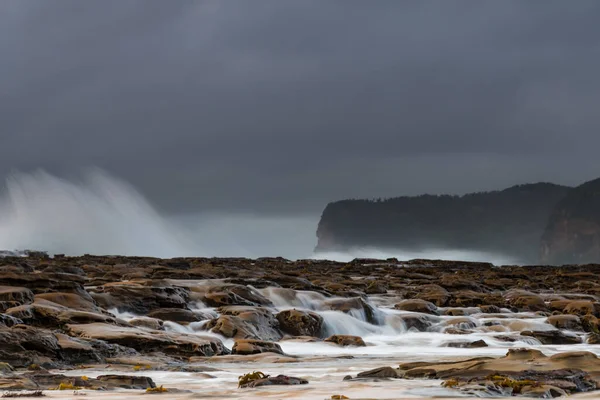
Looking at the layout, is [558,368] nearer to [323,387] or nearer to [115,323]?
[323,387]

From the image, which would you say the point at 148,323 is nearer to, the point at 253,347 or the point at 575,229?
the point at 253,347

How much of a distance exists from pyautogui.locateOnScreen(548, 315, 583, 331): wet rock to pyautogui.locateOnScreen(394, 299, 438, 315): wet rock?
13.7 feet

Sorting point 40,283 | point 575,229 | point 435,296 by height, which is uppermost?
point 575,229

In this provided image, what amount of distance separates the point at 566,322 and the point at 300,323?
9.62m

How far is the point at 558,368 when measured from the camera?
537 inches

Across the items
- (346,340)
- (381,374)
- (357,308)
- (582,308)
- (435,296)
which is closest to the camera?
(381,374)

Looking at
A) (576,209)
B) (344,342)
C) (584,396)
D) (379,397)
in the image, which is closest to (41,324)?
(344,342)

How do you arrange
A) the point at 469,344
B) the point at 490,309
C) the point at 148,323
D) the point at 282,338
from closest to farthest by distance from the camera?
1. the point at 148,323
2. the point at 469,344
3. the point at 282,338
4. the point at 490,309

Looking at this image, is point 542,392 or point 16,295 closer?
point 542,392

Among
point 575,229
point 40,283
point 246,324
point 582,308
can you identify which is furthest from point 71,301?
point 575,229

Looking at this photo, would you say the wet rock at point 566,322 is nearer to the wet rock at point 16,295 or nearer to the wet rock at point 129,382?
the wet rock at point 16,295

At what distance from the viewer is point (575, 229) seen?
18638 centimetres

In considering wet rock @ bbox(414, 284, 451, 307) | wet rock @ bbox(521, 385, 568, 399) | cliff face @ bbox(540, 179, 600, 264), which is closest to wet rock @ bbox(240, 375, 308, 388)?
wet rock @ bbox(521, 385, 568, 399)

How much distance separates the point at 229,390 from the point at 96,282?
19008mm
